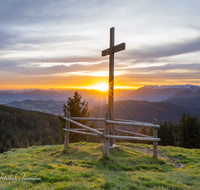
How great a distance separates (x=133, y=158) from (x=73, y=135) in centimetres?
1739

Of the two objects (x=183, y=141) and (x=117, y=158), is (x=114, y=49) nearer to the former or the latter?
(x=117, y=158)

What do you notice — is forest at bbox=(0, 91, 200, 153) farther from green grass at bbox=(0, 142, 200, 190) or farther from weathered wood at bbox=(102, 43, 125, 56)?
green grass at bbox=(0, 142, 200, 190)

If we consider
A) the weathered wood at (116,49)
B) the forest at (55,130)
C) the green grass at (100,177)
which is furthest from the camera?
the forest at (55,130)

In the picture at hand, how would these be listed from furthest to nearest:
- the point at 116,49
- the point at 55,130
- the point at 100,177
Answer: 1. the point at 55,130
2. the point at 116,49
3. the point at 100,177

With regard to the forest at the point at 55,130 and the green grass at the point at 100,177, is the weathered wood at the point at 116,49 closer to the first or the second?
the green grass at the point at 100,177

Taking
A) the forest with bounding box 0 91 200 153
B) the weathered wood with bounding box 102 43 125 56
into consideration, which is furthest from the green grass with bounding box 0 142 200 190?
the forest with bounding box 0 91 200 153

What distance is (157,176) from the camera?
6203 mm

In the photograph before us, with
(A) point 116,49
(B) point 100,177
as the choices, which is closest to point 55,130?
(A) point 116,49

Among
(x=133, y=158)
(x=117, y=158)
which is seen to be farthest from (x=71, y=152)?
(x=133, y=158)

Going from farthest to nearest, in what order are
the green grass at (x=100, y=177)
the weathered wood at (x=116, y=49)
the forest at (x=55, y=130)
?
the forest at (x=55, y=130) → the weathered wood at (x=116, y=49) → the green grass at (x=100, y=177)

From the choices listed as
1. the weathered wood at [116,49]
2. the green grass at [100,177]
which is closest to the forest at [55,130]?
the weathered wood at [116,49]

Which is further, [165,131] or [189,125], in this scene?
[165,131]

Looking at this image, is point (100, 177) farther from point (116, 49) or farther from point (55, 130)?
point (55, 130)

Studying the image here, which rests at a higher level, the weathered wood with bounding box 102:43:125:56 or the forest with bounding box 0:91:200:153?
the weathered wood with bounding box 102:43:125:56
